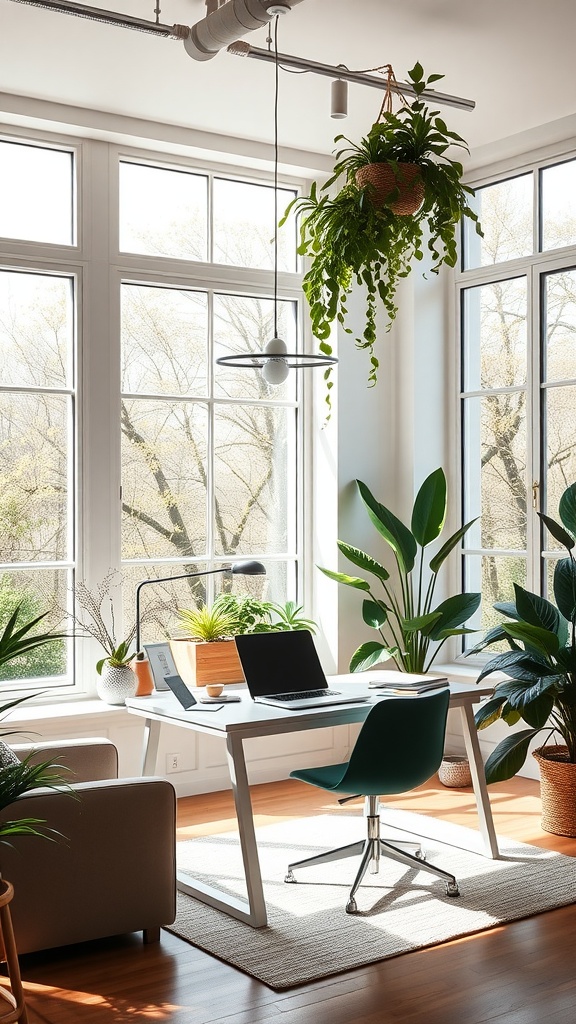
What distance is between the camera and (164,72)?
181 inches

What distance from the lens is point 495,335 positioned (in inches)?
234

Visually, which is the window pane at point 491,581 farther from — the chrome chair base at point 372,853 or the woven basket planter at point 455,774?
the chrome chair base at point 372,853

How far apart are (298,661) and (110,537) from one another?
151 centimetres

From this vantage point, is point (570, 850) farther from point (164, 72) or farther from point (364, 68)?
point (164, 72)

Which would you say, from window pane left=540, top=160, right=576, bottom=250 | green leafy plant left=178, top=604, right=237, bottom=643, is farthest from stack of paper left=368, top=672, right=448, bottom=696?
window pane left=540, top=160, right=576, bottom=250

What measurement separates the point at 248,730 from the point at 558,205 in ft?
11.1

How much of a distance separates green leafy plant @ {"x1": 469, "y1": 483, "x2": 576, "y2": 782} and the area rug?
1.49 feet

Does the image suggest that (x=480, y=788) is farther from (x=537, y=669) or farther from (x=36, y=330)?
(x=36, y=330)

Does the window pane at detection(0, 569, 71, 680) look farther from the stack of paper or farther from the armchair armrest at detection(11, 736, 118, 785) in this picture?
the stack of paper

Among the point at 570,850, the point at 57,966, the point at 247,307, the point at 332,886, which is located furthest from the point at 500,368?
the point at 57,966

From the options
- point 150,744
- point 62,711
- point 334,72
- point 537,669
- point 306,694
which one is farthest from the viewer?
point 62,711

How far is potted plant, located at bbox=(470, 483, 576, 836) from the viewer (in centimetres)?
455

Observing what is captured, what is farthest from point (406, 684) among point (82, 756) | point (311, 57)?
point (311, 57)

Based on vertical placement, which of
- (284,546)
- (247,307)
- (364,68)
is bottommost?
(284,546)
